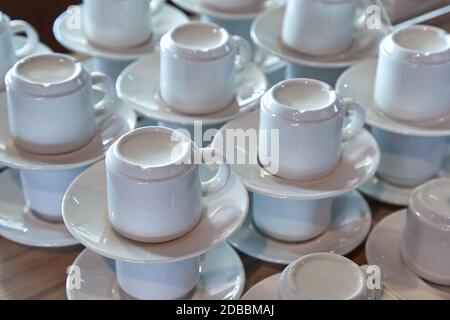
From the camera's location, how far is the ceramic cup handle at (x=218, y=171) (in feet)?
2.03

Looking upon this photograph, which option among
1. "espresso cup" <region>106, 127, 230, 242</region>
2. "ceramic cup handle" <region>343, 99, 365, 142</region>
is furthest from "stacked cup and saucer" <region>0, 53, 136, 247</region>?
"ceramic cup handle" <region>343, 99, 365, 142</region>

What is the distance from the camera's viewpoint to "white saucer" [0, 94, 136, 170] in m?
0.70

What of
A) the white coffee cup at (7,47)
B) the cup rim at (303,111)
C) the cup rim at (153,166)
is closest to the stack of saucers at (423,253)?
the cup rim at (303,111)

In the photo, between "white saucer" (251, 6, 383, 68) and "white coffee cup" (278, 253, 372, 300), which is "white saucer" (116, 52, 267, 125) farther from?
"white coffee cup" (278, 253, 372, 300)

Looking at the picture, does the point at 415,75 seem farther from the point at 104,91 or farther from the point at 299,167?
the point at 104,91

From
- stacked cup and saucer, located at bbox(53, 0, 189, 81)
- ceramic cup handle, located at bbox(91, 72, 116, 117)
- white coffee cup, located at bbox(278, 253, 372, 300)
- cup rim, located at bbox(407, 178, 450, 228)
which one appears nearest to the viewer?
white coffee cup, located at bbox(278, 253, 372, 300)

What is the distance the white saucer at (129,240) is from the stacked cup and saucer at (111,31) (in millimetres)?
230

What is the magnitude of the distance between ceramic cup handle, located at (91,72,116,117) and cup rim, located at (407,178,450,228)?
309mm

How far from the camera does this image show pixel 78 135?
726mm

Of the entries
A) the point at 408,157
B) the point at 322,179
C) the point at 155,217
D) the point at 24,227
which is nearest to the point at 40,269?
the point at 24,227

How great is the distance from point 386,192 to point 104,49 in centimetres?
35

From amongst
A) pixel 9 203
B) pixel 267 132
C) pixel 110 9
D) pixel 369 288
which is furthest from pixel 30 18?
pixel 369 288

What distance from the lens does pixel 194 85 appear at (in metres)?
0.76
